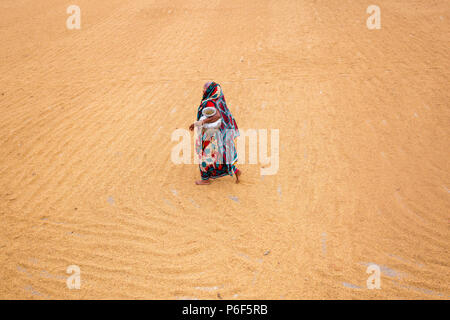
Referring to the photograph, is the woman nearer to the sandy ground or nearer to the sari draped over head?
the sari draped over head

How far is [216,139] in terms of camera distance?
4.52 metres

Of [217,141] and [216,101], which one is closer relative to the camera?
[216,101]

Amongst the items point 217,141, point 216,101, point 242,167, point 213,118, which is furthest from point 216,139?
point 242,167

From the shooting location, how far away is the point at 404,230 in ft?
13.2

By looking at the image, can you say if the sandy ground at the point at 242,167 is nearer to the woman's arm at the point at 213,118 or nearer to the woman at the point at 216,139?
the woman at the point at 216,139

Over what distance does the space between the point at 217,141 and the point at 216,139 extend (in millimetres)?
34

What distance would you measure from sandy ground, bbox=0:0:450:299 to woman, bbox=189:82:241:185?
0.37 metres

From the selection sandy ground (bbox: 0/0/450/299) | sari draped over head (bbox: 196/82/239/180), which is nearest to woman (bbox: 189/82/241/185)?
sari draped over head (bbox: 196/82/239/180)

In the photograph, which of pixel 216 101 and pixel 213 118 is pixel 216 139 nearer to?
pixel 213 118

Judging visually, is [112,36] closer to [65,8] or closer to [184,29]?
[184,29]

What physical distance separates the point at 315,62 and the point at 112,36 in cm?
721

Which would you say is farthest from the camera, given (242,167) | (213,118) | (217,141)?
(242,167)

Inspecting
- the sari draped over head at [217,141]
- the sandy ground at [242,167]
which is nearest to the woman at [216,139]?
the sari draped over head at [217,141]
